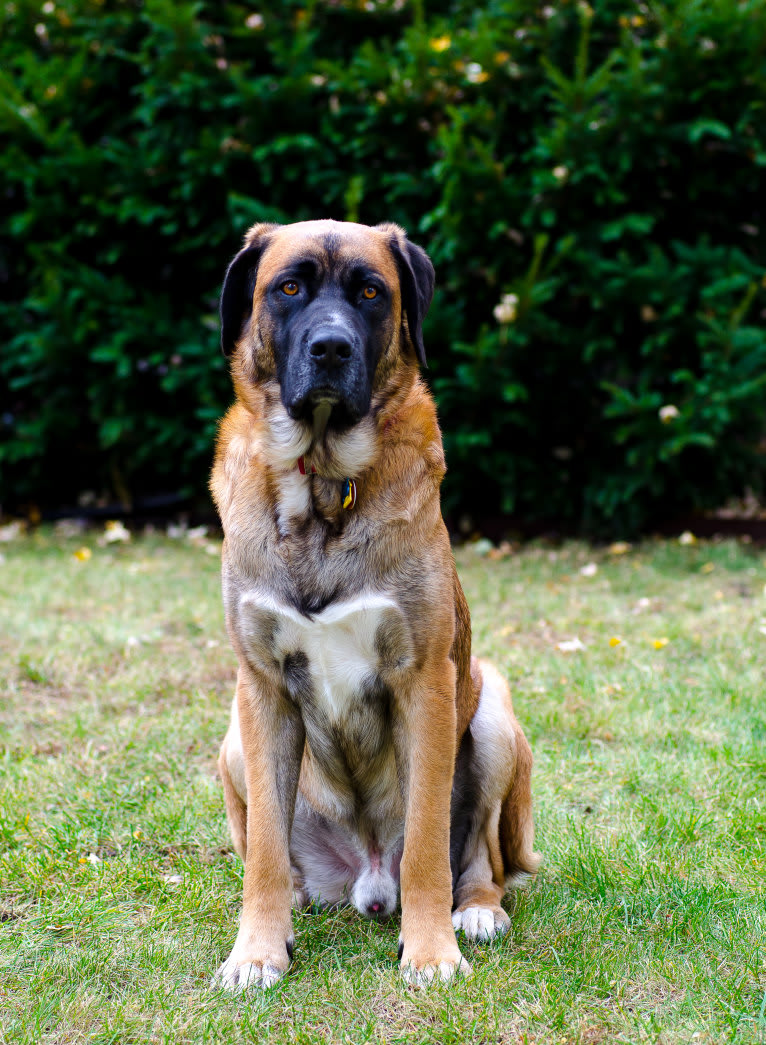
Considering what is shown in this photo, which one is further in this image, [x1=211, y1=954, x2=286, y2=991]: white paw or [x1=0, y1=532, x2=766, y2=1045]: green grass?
[x1=211, y1=954, x2=286, y2=991]: white paw

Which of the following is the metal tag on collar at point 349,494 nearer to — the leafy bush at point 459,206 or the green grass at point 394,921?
the green grass at point 394,921

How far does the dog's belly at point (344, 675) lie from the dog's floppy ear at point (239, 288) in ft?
2.64

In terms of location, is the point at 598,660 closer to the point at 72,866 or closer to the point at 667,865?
the point at 667,865

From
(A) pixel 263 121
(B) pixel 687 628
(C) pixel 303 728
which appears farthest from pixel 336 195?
(C) pixel 303 728

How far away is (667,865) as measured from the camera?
270 centimetres

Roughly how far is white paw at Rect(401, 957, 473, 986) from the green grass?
1.3 inches

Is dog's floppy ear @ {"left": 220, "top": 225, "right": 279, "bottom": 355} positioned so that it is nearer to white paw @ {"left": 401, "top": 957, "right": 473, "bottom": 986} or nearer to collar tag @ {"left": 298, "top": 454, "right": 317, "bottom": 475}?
collar tag @ {"left": 298, "top": 454, "right": 317, "bottom": 475}

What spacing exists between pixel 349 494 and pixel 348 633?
0.36 m

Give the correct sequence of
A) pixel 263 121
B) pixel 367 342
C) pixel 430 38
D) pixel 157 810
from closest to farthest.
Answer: pixel 367 342 → pixel 157 810 → pixel 430 38 → pixel 263 121

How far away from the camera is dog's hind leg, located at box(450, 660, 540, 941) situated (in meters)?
2.62

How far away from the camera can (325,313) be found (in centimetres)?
243

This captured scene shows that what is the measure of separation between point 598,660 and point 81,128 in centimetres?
622

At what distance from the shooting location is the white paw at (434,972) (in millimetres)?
2219

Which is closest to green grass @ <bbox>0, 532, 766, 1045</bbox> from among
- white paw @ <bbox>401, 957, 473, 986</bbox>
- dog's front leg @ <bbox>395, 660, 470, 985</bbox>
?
white paw @ <bbox>401, 957, 473, 986</bbox>
